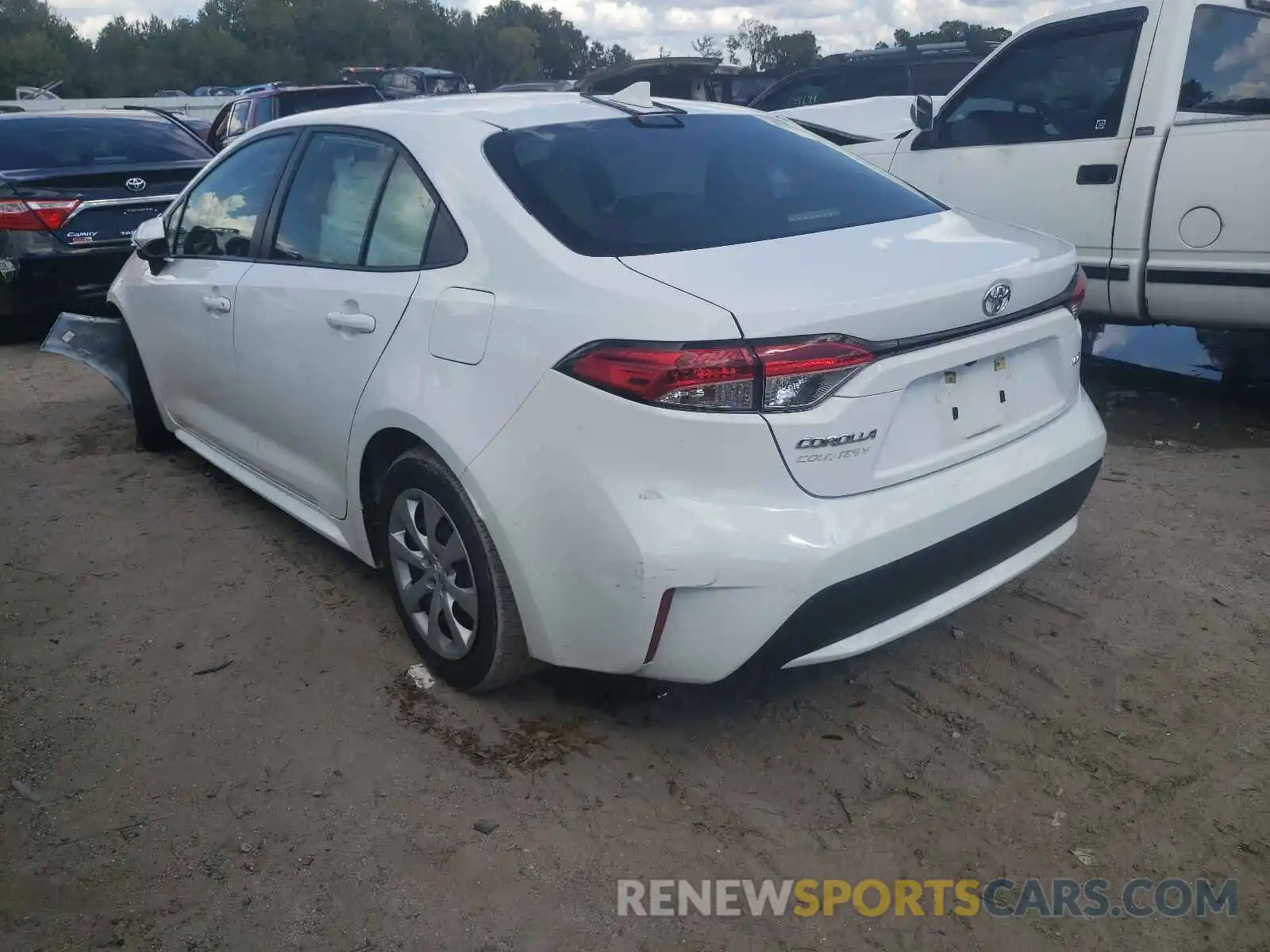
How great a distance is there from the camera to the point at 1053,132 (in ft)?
18.2

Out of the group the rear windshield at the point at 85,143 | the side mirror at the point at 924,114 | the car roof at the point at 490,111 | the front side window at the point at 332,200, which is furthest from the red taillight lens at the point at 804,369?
the rear windshield at the point at 85,143

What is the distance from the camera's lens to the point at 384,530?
3311 millimetres

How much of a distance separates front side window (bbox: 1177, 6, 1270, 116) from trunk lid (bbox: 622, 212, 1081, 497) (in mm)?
2888

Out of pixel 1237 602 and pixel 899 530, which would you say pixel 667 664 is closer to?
pixel 899 530

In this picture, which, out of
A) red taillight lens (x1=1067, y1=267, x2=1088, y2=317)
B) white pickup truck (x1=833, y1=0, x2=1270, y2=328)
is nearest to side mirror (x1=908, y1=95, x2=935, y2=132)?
white pickup truck (x1=833, y1=0, x2=1270, y2=328)

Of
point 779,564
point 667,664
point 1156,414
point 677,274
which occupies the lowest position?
point 1156,414

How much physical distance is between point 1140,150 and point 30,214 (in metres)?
6.55

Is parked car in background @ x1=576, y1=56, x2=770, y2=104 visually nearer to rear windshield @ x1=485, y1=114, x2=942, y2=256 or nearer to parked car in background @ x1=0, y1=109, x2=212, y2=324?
parked car in background @ x1=0, y1=109, x2=212, y2=324

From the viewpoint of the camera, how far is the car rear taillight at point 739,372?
2.39 meters

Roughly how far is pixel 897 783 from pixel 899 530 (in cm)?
65

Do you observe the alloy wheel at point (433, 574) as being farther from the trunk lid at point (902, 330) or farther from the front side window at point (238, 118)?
the front side window at point (238, 118)

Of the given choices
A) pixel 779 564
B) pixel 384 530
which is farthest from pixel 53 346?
pixel 779 564

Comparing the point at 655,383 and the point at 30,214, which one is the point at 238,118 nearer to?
the point at 30,214

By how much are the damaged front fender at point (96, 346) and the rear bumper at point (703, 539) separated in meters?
3.47
